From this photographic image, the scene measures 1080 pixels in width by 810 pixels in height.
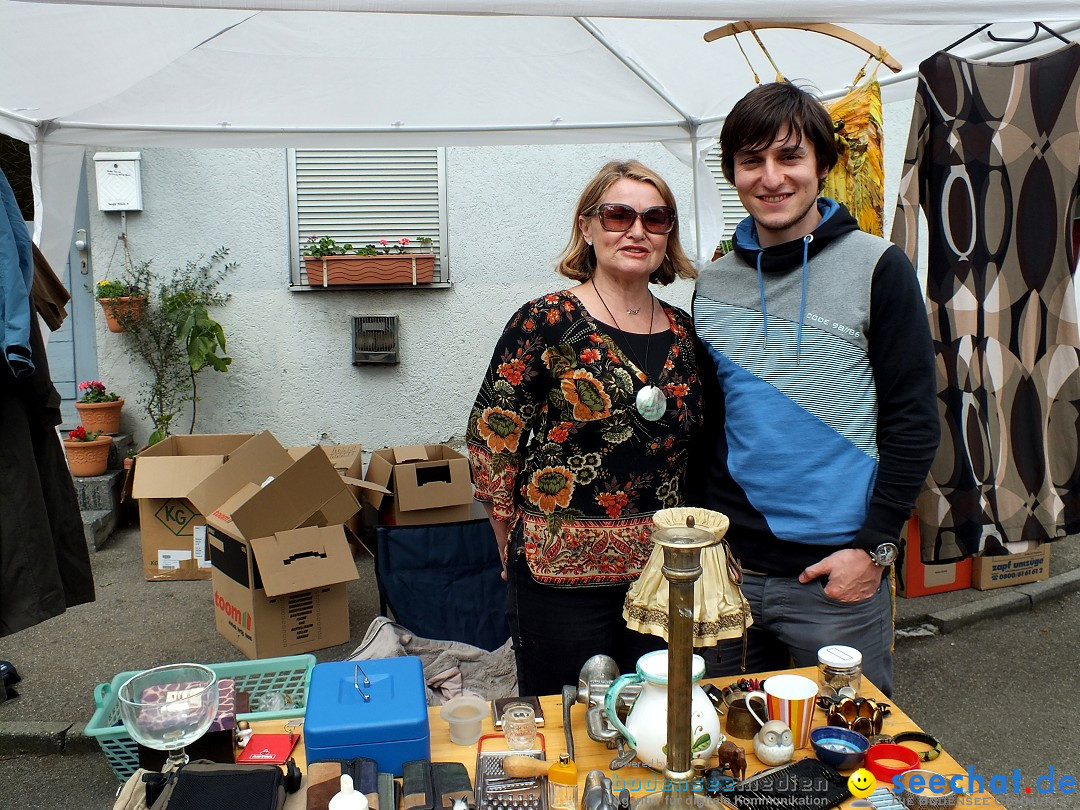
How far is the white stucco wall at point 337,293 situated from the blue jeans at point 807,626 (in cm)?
397

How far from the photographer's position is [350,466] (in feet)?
16.4

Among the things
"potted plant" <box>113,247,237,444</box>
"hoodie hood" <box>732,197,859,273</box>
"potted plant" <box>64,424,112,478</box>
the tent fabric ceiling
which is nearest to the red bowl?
"hoodie hood" <box>732,197,859,273</box>

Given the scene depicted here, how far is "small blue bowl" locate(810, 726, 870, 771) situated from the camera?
1.40 meters

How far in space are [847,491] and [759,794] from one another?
2.11ft

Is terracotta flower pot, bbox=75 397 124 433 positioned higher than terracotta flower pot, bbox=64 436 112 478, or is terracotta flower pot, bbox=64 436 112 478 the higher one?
terracotta flower pot, bbox=75 397 124 433

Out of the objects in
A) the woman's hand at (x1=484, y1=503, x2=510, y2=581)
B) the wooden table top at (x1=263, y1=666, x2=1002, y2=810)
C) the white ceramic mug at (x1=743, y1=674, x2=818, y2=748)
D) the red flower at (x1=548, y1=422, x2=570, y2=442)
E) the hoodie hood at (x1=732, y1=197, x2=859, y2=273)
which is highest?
the hoodie hood at (x1=732, y1=197, x2=859, y2=273)

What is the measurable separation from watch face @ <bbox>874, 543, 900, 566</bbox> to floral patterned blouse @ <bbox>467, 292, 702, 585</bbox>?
495 millimetres

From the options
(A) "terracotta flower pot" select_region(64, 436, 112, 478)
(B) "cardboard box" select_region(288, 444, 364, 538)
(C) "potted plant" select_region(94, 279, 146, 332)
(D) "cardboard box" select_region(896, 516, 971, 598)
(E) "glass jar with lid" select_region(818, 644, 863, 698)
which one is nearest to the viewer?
(E) "glass jar with lid" select_region(818, 644, 863, 698)

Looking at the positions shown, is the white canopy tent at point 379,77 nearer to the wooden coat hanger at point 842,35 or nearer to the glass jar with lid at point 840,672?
the wooden coat hanger at point 842,35

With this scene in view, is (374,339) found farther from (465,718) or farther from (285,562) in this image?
(465,718)

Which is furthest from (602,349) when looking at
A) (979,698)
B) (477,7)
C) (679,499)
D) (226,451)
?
(226,451)

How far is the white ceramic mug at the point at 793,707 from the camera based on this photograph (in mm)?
1477

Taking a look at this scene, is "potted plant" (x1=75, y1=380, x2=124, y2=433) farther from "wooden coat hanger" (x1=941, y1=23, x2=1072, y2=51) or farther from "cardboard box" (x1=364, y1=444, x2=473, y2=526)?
"wooden coat hanger" (x1=941, y1=23, x2=1072, y2=51)

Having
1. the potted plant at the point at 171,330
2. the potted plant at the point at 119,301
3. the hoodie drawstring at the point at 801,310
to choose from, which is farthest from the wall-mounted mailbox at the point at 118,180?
the hoodie drawstring at the point at 801,310
